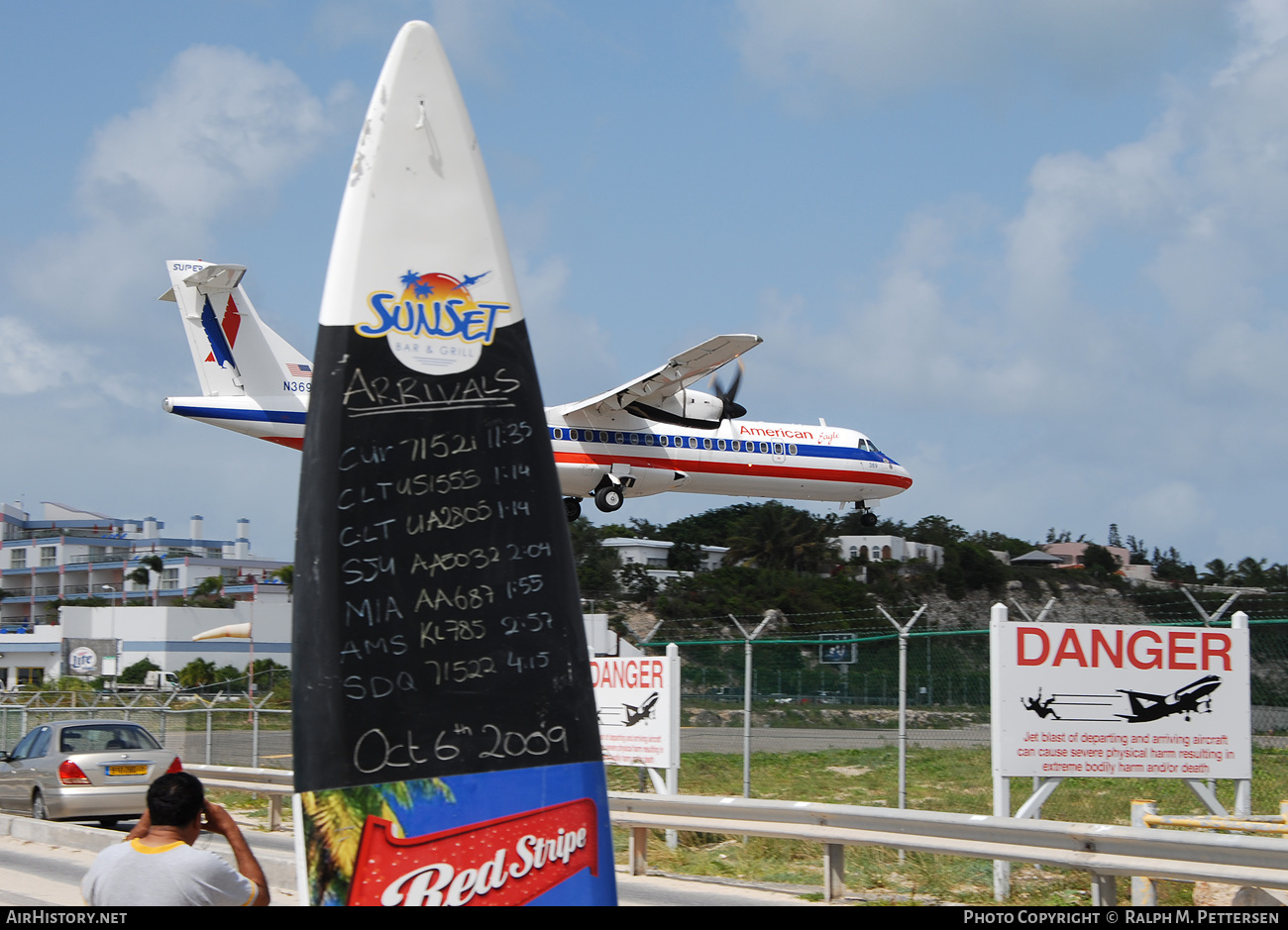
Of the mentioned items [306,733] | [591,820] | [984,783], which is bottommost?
[984,783]

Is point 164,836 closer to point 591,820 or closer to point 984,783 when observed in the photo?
point 591,820

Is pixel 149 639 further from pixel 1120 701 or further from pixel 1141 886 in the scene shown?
pixel 1141 886

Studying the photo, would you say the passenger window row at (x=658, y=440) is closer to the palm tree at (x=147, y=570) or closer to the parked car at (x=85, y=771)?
the parked car at (x=85, y=771)

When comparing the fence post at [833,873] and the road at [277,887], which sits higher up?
the fence post at [833,873]

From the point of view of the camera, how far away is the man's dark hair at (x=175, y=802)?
4312 mm

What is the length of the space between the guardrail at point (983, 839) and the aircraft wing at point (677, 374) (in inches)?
666

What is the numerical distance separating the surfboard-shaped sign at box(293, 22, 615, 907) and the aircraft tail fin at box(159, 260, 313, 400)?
2197 cm

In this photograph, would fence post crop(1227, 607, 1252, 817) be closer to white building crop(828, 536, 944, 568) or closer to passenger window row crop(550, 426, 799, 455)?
passenger window row crop(550, 426, 799, 455)

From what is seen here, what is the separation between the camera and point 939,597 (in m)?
55.5

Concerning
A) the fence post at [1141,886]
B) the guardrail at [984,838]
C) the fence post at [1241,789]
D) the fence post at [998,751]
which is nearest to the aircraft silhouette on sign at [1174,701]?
the fence post at [1241,789]

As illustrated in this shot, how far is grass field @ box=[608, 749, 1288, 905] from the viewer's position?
378 inches

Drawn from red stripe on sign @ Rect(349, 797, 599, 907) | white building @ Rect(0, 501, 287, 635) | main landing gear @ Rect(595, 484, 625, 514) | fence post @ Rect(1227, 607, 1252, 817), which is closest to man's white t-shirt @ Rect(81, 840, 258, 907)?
red stripe on sign @ Rect(349, 797, 599, 907)

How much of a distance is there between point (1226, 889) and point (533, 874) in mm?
5730
